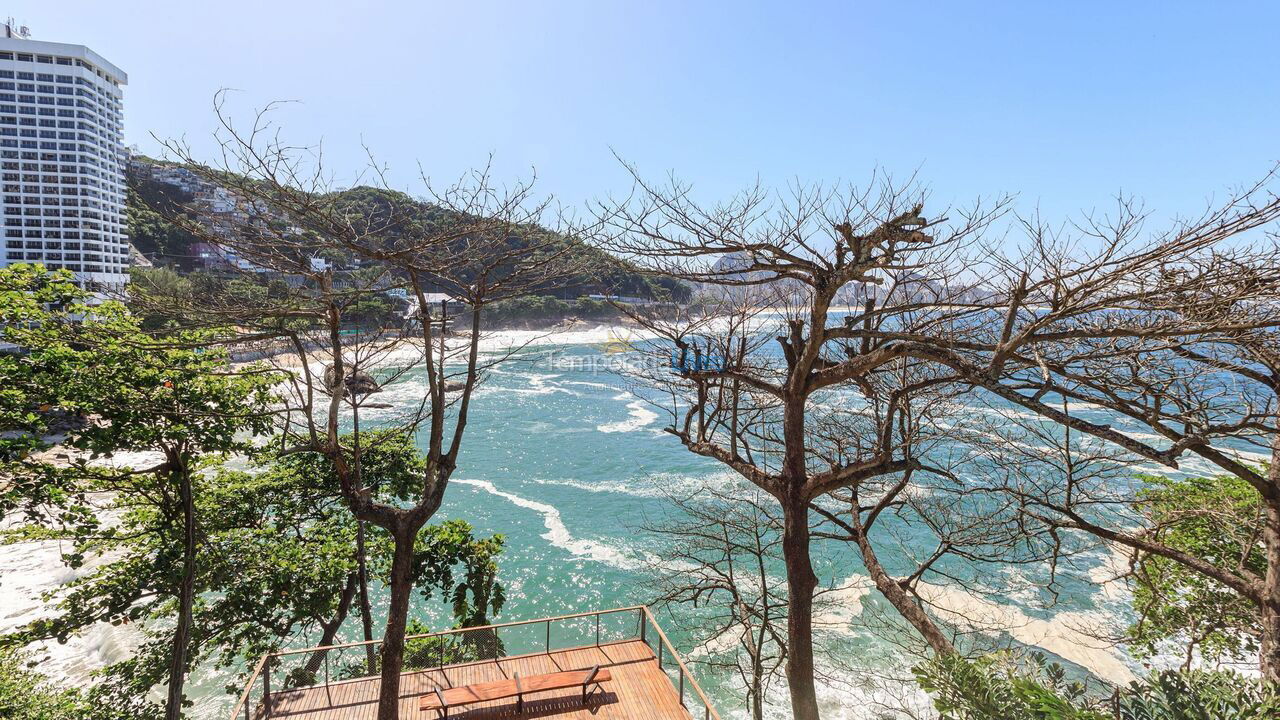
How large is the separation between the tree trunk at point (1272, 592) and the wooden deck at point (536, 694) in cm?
512

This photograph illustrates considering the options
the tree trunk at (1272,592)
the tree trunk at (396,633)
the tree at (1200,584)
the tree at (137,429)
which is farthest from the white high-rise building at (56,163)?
the tree trunk at (1272,592)

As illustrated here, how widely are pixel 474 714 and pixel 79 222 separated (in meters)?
68.5

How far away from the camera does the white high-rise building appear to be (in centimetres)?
5197

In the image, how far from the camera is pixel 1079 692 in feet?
14.1

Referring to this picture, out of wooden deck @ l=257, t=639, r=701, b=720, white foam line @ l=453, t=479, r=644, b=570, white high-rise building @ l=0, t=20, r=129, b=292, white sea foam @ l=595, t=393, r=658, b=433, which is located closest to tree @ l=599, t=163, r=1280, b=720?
wooden deck @ l=257, t=639, r=701, b=720

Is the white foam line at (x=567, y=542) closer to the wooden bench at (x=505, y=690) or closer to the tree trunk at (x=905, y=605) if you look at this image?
the wooden bench at (x=505, y=690)

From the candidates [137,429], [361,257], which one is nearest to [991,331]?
[361,257]

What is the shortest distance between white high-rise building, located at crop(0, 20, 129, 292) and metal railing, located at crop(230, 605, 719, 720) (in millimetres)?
57152

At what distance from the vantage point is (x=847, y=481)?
5477 mm

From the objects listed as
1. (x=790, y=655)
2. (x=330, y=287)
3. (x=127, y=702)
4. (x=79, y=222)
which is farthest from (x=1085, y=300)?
(x=79, y=222)

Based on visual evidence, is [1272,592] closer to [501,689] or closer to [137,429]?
[501,689]

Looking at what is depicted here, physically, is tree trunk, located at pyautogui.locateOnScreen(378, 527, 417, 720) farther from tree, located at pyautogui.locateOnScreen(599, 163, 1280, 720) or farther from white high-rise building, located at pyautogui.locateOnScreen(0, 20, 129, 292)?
white high-rise building, located at pyautogui.locateOnScreen(0, 20, 129, 292)

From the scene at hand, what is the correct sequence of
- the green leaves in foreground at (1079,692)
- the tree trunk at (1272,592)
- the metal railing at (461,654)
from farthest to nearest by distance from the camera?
the metal railing at (461,654)
the tree trunk at (1272,592)
the green leaves in foreground at (1079,692)

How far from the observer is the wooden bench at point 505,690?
6406 millimetres
